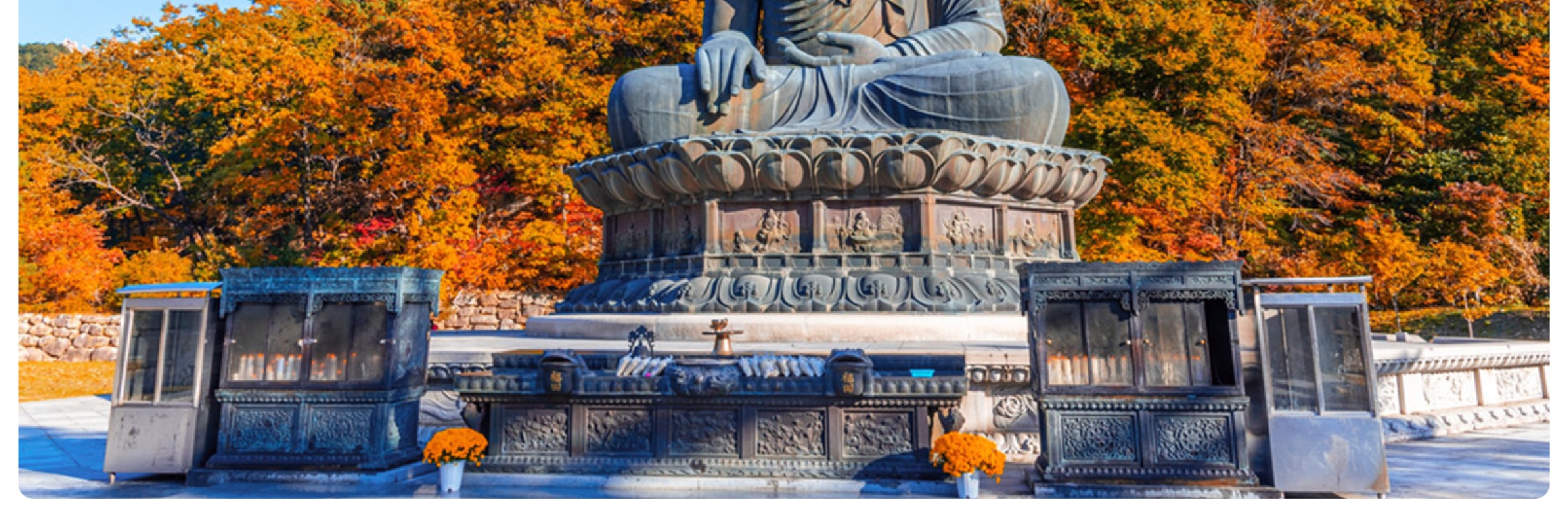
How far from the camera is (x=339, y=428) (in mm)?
4078

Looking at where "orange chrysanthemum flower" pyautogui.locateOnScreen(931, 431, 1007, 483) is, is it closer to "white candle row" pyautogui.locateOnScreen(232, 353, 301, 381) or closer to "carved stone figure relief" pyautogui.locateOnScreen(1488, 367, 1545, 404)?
"white candle row" pyautogui.locateOnScreen(232, 353, 301, 381)

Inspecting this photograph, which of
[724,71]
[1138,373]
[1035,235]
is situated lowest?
[1138,373]

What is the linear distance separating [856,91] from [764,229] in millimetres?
1637

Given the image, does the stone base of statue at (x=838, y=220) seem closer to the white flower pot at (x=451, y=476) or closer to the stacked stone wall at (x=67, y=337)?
the white flower pot at (x=451, y=476)

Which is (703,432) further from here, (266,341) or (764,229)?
(764,229)

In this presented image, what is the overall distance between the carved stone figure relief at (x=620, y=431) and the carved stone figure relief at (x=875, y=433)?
92 centimetres

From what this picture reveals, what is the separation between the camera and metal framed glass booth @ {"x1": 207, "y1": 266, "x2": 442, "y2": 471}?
4.06 metres

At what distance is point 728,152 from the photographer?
6762 millimetres

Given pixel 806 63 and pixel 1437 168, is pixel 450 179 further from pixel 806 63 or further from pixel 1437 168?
pixel 1437 168

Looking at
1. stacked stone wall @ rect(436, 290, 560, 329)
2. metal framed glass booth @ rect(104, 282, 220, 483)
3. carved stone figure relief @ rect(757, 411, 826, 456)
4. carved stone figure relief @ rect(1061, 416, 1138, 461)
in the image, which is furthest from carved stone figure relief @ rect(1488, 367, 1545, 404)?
stacked stone wall @ rect(436, 290, 560, 329)

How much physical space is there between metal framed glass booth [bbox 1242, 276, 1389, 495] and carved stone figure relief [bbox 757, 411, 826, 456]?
6.36ft

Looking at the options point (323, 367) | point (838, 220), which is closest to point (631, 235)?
point (838, 220)

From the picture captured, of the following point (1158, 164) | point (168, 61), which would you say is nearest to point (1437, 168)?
point (1158, 164)
